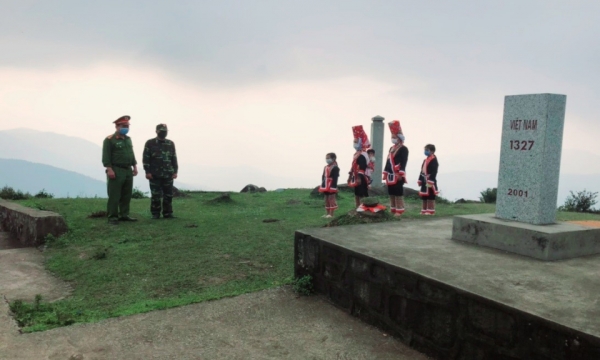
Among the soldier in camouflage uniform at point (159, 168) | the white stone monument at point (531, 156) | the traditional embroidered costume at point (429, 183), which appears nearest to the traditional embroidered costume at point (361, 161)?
the traditional embroidered costume at point (429, 183)

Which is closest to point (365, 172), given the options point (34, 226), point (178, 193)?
point (34, 226)

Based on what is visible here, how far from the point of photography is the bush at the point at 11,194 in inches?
498

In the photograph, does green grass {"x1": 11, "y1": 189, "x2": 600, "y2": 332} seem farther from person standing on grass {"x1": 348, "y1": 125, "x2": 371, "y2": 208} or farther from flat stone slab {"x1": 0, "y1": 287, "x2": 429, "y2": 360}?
person standing on grass {"x1": 348, "y1": 125, "x2": 371, "y2": 208}

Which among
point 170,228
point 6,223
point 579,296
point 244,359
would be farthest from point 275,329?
point 6,223

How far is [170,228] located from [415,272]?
5940 mm

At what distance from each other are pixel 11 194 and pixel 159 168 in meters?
6.16

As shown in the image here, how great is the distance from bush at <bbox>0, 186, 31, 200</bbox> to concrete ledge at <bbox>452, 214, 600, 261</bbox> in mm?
12095

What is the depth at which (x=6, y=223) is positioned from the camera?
383 inches

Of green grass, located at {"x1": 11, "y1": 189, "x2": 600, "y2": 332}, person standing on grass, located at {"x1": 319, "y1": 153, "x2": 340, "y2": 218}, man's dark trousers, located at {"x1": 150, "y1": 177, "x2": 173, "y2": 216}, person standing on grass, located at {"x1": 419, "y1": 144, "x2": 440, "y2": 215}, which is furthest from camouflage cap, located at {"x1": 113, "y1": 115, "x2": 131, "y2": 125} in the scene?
person standing on grass, located at {"x1": 419, "y1": 144, "x2": 440, "y2": 215}

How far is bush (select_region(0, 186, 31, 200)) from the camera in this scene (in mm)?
12645

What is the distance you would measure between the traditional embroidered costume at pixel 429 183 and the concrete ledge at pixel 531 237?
5101 mm

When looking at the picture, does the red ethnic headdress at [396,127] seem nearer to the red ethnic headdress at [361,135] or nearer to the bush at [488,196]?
the red ethnic headdress at [361,135]

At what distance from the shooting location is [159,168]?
30.8 feet

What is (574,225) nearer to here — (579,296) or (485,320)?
(579,296)
